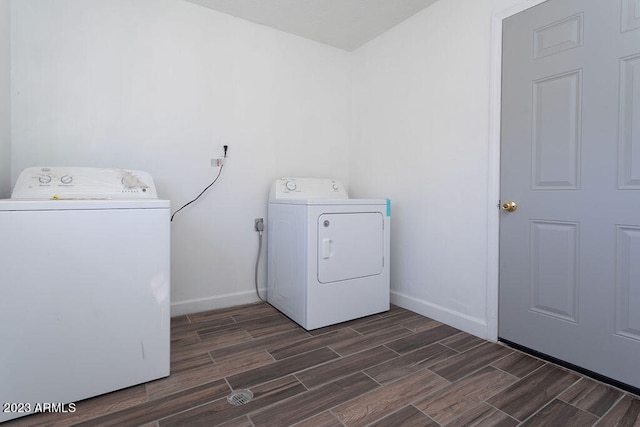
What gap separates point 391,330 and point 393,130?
5.10 ft

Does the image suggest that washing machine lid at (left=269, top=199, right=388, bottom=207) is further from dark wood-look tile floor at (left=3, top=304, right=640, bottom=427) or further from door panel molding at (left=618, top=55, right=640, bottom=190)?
door panel molding at (left=618, top=55, right=640, bottom=190)

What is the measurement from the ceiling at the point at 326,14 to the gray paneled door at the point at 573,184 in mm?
866

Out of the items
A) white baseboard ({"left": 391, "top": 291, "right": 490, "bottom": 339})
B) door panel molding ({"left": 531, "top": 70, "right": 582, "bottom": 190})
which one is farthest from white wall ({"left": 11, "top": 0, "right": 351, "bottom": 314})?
door panel molding ({"left": 531, "top": 70, "right": 582, "bottom": 190})

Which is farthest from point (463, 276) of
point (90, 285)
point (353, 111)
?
point (90, 285)

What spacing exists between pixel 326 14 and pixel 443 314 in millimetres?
2382

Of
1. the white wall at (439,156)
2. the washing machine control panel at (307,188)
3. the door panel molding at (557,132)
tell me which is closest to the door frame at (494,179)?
the white wall at (439,156)

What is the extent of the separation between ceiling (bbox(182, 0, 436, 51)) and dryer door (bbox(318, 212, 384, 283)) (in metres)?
1.51

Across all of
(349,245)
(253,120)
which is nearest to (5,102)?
(253,120)

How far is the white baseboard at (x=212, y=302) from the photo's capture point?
2.25 metres

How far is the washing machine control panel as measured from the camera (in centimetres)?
242

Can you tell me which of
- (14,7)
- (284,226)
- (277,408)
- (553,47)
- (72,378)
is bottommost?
(277,408)

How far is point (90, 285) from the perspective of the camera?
1300 mm

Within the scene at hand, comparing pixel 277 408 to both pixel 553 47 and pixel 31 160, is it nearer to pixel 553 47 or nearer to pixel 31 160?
pixel 31 160

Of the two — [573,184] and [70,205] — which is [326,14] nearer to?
[573,184]
